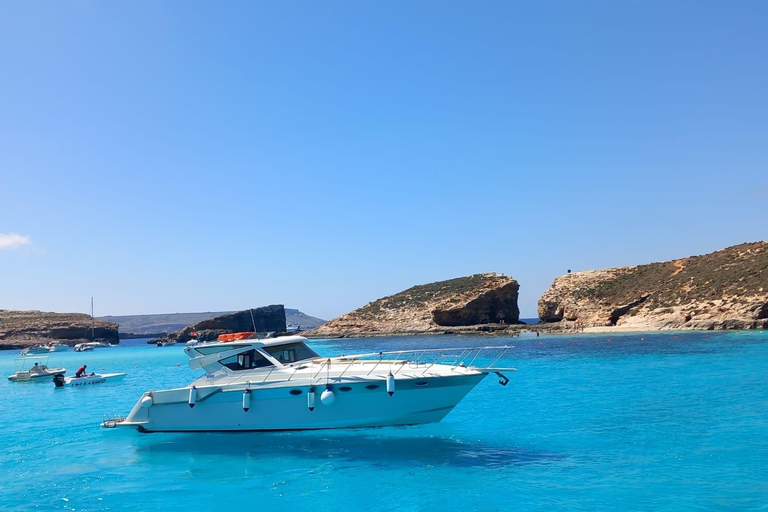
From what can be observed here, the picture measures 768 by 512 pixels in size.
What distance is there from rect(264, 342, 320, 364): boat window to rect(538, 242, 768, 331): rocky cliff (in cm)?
5044

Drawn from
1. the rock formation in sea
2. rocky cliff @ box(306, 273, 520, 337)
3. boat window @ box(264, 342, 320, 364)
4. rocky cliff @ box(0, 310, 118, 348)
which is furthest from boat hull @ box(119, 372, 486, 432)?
rocky cliff @ box(0, 310, 118, 348)

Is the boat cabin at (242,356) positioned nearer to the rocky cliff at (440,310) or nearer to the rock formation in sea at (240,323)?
the rocky cliff at (440,310)

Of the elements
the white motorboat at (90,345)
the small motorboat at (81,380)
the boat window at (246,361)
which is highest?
→ the boat window at (246,361)

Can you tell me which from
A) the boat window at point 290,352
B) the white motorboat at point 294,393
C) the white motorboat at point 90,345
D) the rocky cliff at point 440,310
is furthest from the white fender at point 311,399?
the white motorboat at point 90,345

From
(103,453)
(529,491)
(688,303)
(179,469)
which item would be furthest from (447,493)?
(688,303)

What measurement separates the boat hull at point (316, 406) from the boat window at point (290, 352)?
153 cm

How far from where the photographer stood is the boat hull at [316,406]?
1477 centimetres

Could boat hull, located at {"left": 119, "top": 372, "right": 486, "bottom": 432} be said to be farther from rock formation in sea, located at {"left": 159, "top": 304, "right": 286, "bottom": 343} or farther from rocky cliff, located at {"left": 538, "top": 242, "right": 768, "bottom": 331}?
rock formation in sea, located at {"left": 159, "top": 304, "right": 286, "bottom": 343}

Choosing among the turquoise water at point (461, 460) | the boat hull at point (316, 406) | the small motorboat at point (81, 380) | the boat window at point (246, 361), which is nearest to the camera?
the turquoise water at point (461, 460)

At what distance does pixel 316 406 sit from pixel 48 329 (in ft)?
359

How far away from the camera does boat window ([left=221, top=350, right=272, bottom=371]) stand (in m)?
16.4

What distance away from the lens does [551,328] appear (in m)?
71.4

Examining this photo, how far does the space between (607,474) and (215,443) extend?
1048 cm

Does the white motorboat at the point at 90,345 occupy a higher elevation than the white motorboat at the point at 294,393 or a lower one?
lower
